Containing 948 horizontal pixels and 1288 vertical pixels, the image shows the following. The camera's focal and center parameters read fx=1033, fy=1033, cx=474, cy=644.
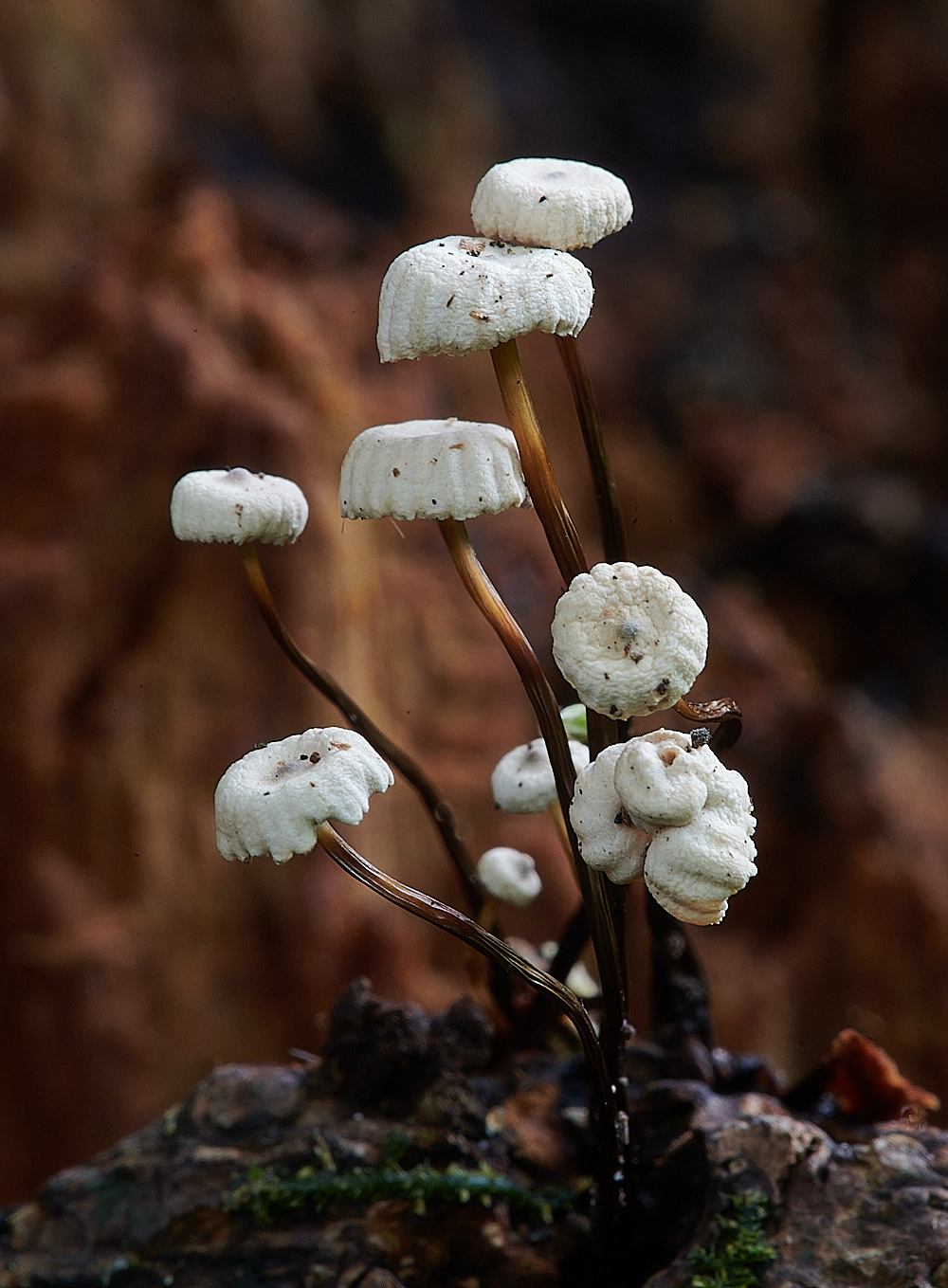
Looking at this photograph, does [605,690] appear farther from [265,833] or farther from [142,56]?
[142,56]

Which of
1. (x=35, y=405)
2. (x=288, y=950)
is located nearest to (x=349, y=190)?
(x=35, y=405)

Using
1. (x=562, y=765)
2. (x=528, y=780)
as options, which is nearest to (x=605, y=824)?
(x=562, y=765)

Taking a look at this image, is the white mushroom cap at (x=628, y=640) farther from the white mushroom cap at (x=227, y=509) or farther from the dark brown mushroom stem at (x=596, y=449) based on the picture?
the white mushroom cap at (x=227, y=509)

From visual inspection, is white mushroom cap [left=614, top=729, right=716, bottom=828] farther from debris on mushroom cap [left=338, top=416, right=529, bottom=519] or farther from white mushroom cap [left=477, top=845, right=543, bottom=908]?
white mushroom cap [left=477, top=845, right=543, bottom=908]

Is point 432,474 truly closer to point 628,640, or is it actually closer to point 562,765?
point 628,640

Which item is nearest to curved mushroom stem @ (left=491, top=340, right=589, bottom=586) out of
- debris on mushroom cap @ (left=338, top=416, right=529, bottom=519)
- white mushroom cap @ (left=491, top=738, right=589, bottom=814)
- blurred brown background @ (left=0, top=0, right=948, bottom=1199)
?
debris on mushroom cap @ (left=338, top=416, right=529, bottom=519)

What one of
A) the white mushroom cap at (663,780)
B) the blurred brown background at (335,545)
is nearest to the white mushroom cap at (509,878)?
the white mushroom cap at (663,780)
